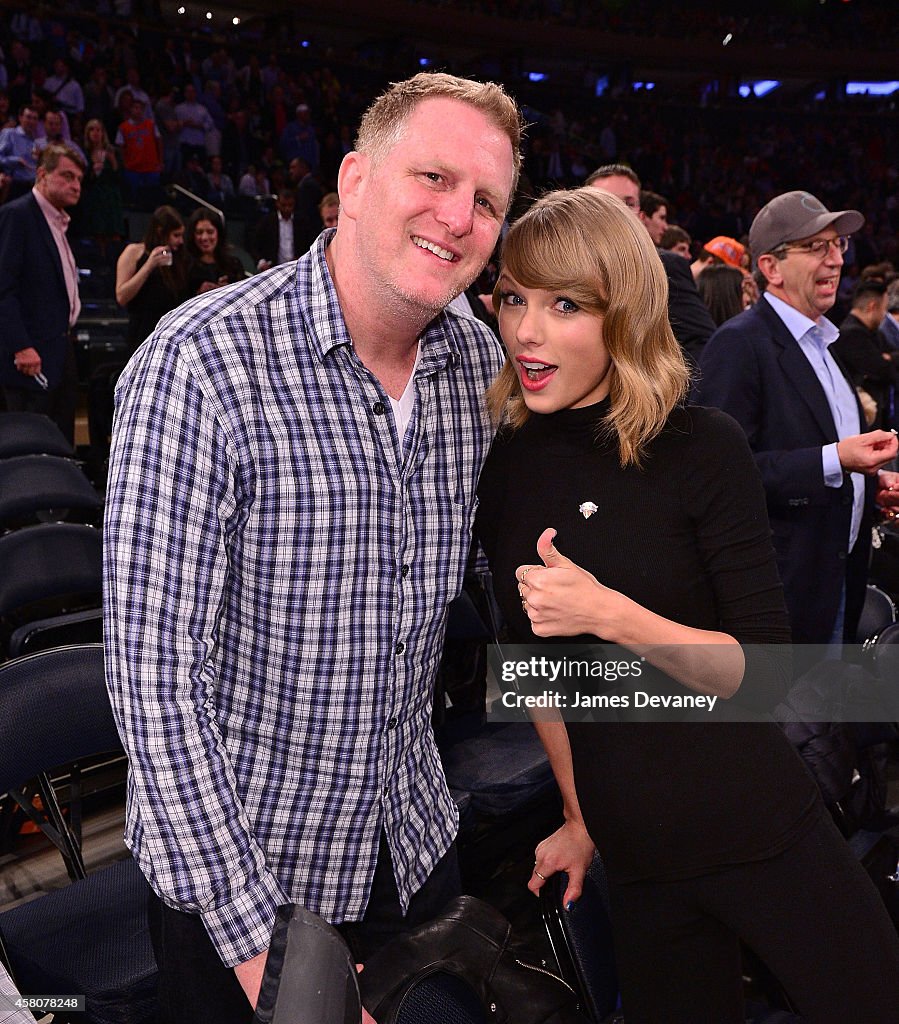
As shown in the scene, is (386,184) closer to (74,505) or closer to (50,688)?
(50,688)

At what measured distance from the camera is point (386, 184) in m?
1.25

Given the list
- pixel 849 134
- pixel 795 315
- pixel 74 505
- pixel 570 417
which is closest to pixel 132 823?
pixel 570 417

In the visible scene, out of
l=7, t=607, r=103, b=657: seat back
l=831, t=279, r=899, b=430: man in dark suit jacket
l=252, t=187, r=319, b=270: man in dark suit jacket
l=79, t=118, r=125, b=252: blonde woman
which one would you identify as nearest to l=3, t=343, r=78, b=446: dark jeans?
l=252, t=187, r=319, b=270: man in dark suit jacket

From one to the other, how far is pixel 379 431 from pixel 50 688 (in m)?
1.01

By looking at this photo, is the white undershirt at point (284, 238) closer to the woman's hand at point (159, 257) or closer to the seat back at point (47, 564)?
the woman's hand at point (159, 257)

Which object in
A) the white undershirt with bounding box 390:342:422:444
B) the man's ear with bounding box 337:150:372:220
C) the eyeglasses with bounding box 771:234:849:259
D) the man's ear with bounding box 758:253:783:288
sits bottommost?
the white undershirt with bounding box 390:342:422:444

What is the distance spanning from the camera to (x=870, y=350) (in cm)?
663

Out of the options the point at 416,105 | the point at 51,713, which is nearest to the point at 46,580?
the point at 51,713

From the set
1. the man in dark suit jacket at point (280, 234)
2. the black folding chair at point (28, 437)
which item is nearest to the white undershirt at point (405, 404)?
the black folding chair at point (28, 437)

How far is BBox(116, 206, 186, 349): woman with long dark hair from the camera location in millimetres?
5078

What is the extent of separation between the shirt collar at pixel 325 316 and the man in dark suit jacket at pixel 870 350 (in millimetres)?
5708

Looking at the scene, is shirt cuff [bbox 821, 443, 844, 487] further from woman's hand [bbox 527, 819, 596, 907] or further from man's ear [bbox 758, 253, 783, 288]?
woman's hand [bbox 527, 819, 596, 907]

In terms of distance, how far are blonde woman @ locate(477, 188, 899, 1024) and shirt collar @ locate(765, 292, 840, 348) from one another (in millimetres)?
1307

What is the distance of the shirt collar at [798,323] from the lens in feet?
8.39
